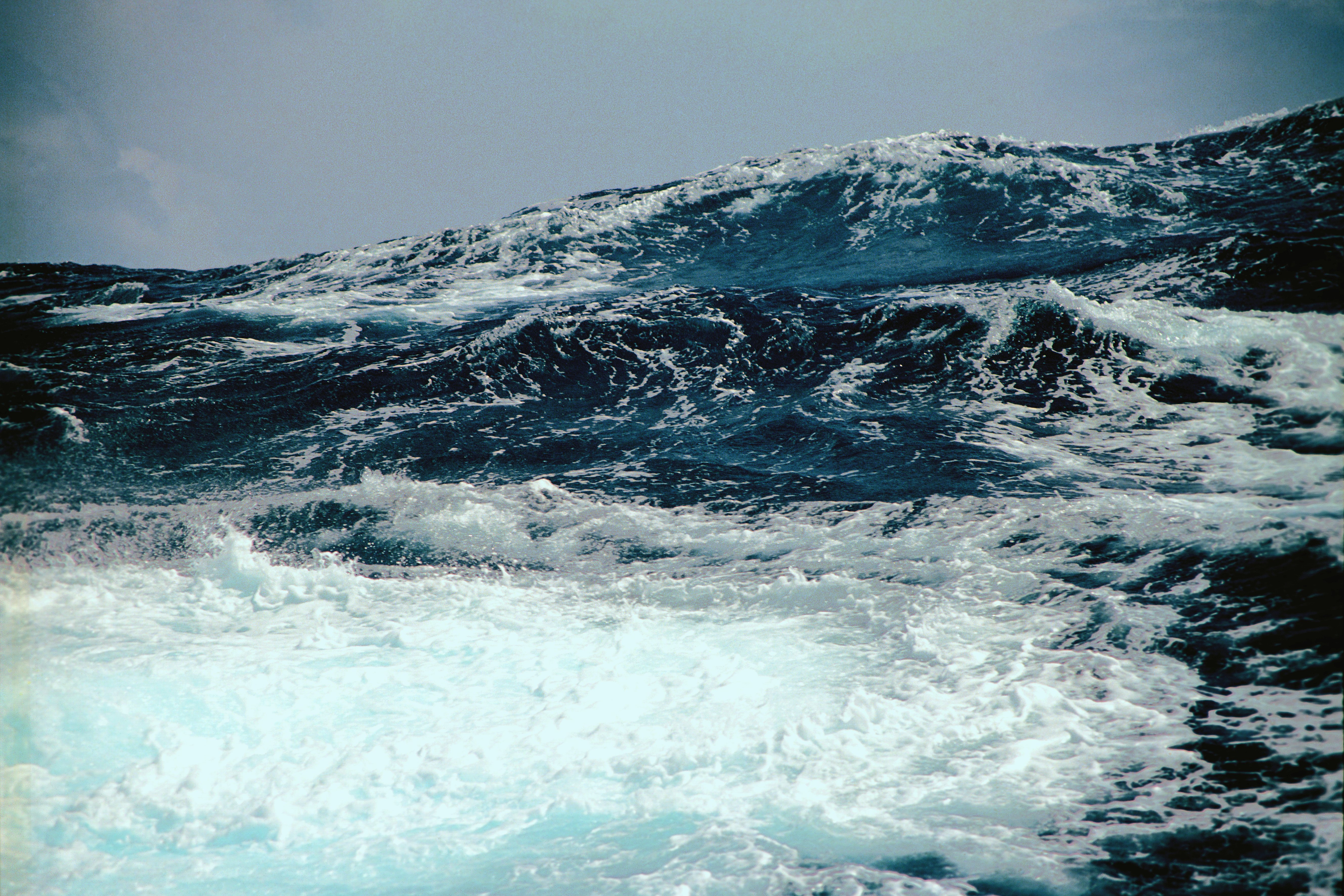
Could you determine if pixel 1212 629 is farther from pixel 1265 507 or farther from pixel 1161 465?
pixel 1161 465

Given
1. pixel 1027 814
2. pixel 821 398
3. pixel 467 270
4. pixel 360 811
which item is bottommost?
pixel 1027 814

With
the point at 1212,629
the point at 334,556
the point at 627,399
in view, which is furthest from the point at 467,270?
the point at 1212,629

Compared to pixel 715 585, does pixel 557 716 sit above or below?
below

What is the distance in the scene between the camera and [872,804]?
3365 millimetres

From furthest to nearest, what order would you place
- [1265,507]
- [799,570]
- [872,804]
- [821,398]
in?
[821,398], [799,570], [1265,507], [872,804]

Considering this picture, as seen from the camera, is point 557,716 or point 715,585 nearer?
point 557,716

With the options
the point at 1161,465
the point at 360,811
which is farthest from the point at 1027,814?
the point at 1161,465

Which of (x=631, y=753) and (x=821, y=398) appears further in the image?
(x=821, y=398)

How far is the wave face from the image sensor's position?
329 centimetres

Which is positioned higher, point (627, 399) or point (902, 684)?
point (627, 399)

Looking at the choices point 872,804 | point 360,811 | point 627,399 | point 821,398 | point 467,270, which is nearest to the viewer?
point 872,804

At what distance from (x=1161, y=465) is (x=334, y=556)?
6.24 metres

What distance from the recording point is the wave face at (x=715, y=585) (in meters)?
3.29

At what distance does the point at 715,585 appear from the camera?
5457mm
